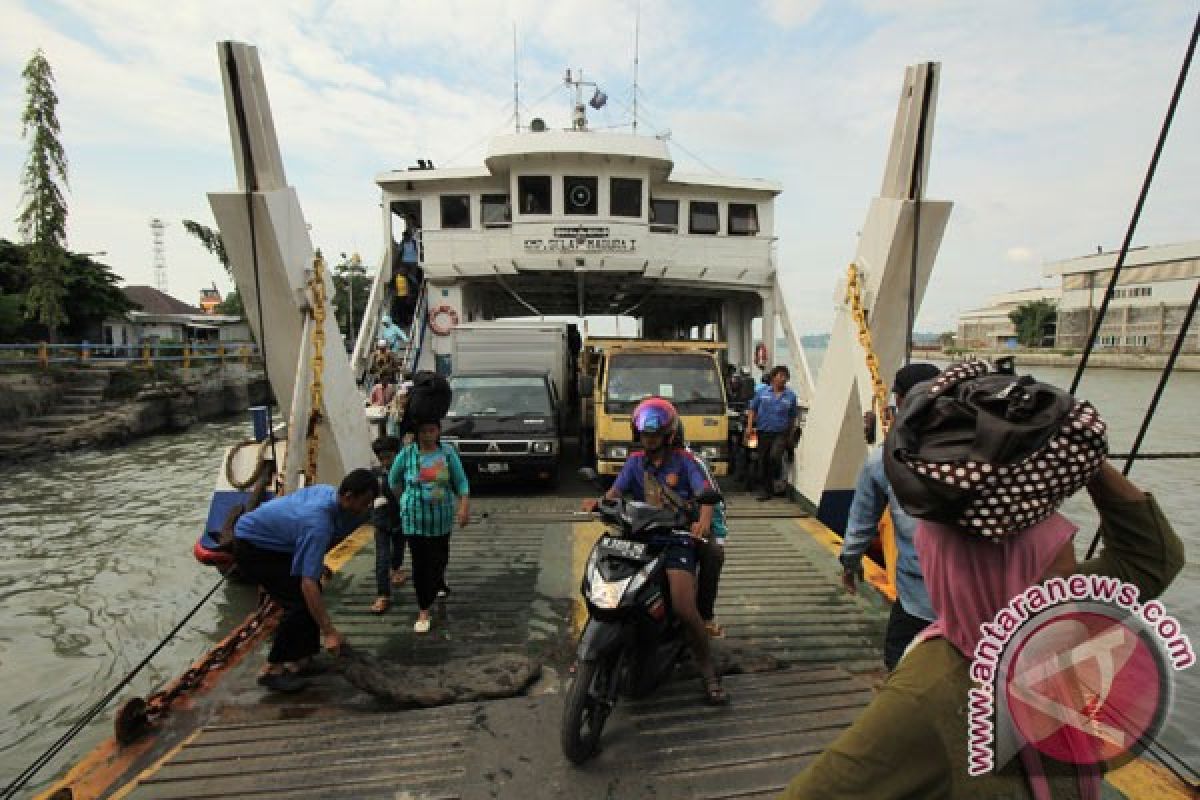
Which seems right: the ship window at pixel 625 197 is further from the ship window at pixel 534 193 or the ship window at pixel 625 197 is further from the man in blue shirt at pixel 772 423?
the man in blue shirt at pixel 772 423

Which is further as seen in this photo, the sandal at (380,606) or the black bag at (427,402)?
the sandal at (380,606)

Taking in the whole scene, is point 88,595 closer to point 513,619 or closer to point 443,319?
point 513,619

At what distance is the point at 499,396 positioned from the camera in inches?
337

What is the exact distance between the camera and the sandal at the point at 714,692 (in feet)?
10.4

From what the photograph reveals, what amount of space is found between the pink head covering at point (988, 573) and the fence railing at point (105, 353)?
11.0 meters

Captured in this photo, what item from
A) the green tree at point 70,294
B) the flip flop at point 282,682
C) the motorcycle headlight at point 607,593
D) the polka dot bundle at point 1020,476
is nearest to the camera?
the polka dot bundle at point 1020,476

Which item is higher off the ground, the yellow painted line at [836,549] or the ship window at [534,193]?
the ship window at [534,193]

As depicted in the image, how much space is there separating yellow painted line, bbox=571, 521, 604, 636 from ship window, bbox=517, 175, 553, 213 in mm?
6803

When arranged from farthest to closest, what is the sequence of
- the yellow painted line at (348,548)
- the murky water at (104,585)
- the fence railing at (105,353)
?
the fence railing at (105,353) < the yellow painted line at (348,548) < the murky water at (104,585)

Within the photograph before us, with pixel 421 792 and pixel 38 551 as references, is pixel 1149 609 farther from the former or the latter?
pixel 38 551

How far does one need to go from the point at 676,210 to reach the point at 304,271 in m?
8.48

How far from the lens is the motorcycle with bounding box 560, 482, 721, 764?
106 inches

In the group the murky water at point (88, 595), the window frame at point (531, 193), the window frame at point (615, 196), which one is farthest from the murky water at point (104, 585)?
the window frame at point (615, 196)

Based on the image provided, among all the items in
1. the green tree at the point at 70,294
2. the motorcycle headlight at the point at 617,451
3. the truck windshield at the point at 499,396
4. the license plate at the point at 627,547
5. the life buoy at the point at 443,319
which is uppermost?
the green tree at the point at 70,294
